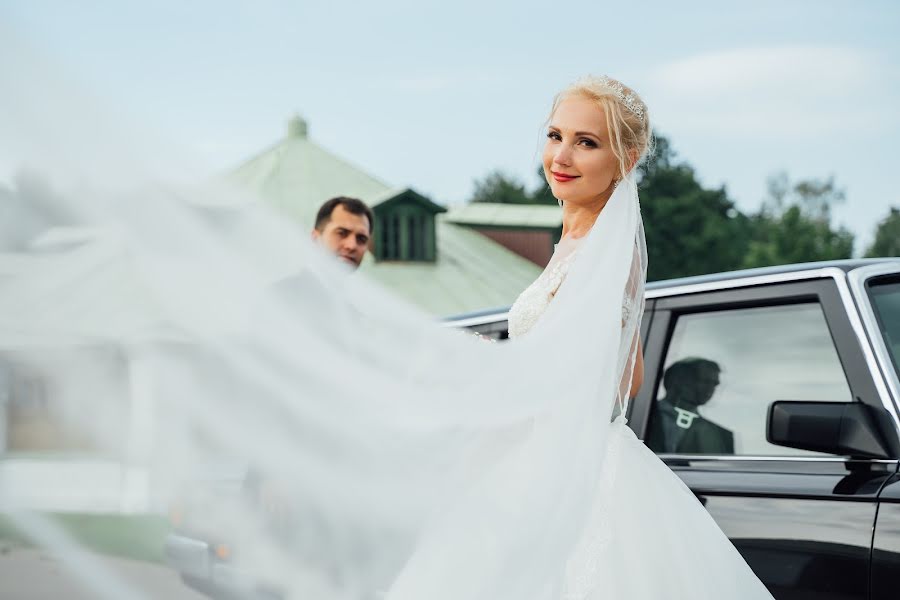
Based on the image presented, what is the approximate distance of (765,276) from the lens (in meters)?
3.67

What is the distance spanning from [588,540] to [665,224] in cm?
4560

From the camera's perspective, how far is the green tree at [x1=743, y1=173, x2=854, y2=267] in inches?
1769

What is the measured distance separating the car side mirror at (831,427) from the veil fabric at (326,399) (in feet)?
1.66

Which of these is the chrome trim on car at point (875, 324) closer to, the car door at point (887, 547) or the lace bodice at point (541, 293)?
the car door at point (887, 547)

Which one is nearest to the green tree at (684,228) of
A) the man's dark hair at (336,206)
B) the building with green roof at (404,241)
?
the building with green roof at (404,241)

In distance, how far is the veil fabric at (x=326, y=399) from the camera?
2.27 metres

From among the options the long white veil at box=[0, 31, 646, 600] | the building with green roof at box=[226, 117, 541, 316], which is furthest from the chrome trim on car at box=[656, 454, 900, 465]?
the building with green roof at box=[226, 117, 541, 316]

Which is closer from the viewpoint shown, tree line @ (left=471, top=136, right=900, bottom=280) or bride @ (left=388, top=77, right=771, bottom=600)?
bride @ (left=388, top=77, right=771, bottom=600)

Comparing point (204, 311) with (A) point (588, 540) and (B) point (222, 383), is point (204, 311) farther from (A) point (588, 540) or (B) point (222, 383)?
(A) point (588, 540)

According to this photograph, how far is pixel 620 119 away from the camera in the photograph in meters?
2.85

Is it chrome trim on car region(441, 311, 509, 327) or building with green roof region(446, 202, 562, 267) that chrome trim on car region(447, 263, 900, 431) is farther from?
building with green roof region(446, 202, 562, 267)

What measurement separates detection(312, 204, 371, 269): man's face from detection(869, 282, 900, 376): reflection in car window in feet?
7.58

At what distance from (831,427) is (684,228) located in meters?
45.5

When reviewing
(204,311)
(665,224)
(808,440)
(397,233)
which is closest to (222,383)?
(204,311)
